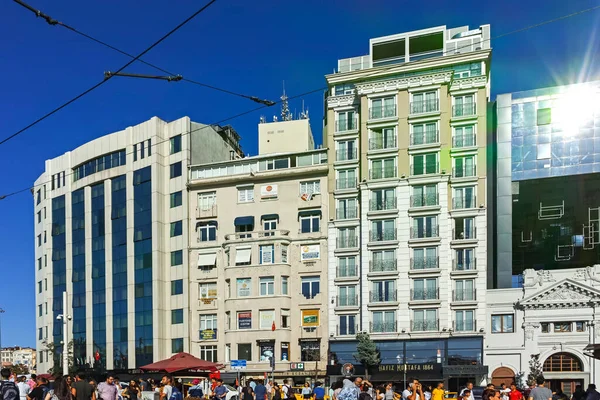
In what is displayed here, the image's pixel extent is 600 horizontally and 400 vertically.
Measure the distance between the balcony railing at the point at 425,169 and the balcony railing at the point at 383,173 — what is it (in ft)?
4.35

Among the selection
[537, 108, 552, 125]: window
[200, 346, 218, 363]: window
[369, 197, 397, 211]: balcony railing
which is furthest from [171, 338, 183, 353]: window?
[537, 108, 552, 125]: window

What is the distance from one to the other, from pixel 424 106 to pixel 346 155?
7.37 meters

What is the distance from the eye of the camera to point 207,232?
59.4 meters

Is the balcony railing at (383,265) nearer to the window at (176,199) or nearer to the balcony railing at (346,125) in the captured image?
the balcony railing at (346,125)

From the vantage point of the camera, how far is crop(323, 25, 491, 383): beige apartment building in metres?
50.6

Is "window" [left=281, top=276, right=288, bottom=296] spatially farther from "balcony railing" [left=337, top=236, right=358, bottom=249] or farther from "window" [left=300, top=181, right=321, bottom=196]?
"window" [left=300, top=181, right=321, bottom=196]

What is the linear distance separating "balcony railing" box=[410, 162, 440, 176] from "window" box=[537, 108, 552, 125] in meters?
9.90

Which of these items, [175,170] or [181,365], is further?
[175,170]

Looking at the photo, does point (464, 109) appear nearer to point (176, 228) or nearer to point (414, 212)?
point (414, 212)

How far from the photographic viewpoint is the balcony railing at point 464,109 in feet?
176

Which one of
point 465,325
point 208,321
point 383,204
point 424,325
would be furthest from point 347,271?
point 208,321

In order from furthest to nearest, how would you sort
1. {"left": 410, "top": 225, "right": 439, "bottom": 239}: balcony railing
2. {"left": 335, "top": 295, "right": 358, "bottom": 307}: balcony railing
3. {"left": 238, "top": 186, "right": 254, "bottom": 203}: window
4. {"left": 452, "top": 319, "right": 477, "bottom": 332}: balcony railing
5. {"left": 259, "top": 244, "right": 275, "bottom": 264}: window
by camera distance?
{"left": 238, "top": 186, "right": 254, "bottom": 203}: window
{"left": 259, "top": 244, "right": 275, "bottom": 264}: window
{"left": 335, "top": 295, "right": 358, "bottom": 307}: balcony railing
{"left": 410, "top": 225, "right": 439, "bottom": 239}: balcony railing
{"left": 452, "top": 319, "right": 477, "bottom": 332}: balcony railing

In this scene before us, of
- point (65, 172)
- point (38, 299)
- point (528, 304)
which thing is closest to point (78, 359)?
point (38, 299)

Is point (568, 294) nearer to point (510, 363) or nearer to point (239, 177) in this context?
point (510, 363)
